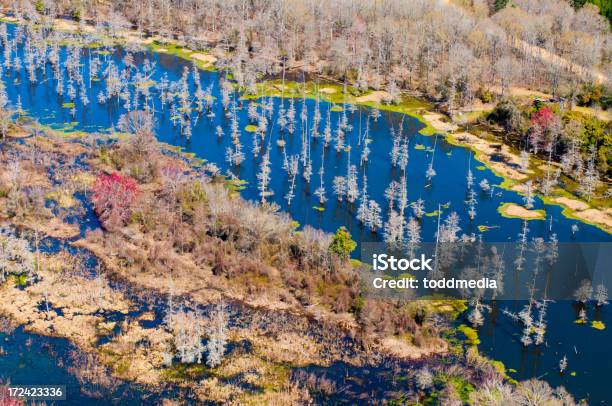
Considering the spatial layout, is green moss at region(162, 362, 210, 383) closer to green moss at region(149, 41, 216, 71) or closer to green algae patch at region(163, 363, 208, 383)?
green algae patch at region(163, 363, 208, 383)

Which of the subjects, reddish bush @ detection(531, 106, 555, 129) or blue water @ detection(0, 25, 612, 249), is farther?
reddish bush @ detection(531, 106, 555, 129)

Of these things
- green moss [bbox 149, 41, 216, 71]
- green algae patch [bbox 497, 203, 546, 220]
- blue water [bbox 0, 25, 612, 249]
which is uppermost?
green moss [bbox 149, 41, 216, 71]

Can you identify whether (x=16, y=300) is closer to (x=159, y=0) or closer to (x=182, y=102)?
(x=182, y=102)

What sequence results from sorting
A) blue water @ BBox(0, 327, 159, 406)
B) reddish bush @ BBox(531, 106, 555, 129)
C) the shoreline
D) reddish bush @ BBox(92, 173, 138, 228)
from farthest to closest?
reddish bush @ BBox(531, 106, 555, 129), the shoreline, reddish bush @ BBox(92, 173, 138, 228), blue water @ BBox(0, 327, 159, 406)

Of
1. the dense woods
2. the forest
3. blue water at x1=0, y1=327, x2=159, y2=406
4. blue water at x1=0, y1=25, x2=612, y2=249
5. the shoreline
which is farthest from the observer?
the dense woods

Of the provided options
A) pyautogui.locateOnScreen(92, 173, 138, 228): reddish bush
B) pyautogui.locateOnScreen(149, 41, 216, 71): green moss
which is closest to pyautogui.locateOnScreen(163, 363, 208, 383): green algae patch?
pyautogui.locateOnScreen(92, 173, 138, 228): reddish bush

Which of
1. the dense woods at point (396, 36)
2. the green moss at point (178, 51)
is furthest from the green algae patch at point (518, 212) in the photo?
the green moss at point (178, 51)

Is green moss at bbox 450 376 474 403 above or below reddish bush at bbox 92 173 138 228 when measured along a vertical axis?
below
